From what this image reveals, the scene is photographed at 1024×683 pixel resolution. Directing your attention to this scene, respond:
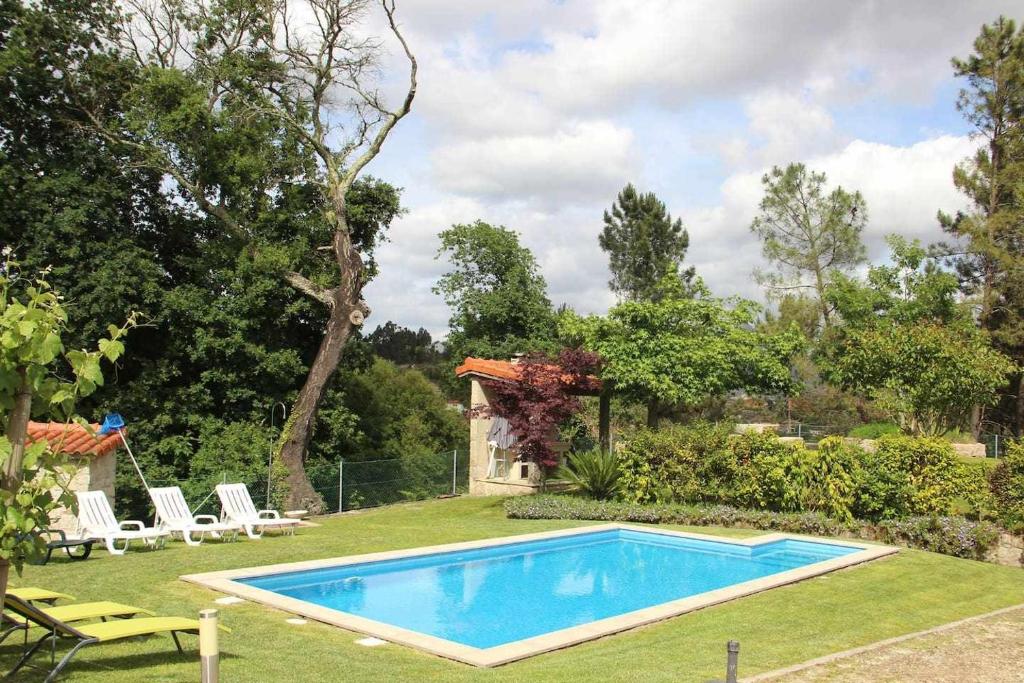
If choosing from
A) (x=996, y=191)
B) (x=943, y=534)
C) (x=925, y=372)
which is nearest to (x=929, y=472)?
(x=943, y=534)

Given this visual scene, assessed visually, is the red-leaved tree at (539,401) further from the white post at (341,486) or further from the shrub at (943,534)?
the shrub at (943,534)

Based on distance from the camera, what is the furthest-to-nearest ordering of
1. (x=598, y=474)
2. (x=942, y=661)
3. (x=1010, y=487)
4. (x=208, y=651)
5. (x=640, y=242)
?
(x=640, y=242) → (x=598, y=474) → (x=1010, y=487) → (x=942, y=661) → (x=208, y=651)

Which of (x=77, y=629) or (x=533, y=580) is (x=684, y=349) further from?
(x=77, y=629)

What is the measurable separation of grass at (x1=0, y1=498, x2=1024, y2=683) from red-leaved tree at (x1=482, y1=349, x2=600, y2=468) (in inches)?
141

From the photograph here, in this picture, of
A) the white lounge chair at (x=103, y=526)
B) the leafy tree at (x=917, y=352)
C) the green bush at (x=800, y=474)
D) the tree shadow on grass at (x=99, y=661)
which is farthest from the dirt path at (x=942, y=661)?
the leafy tree at (x=917, y=352)

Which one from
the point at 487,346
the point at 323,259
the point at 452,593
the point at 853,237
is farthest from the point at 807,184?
the point at 452,593

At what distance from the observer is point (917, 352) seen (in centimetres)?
2683

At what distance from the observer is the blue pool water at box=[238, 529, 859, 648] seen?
11.3 meters

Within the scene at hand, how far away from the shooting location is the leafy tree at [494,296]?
107ft

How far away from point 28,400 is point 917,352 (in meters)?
26.9

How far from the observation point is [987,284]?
120 feet

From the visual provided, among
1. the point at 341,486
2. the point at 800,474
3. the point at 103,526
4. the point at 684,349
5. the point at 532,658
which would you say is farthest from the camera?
the point at 684,349

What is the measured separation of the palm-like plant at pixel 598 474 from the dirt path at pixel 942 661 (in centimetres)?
1108

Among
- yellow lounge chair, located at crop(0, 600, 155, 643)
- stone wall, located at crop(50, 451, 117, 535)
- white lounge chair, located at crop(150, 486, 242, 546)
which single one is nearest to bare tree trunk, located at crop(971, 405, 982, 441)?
white lounge chair, located at crop(150, 486, 242, 546)
